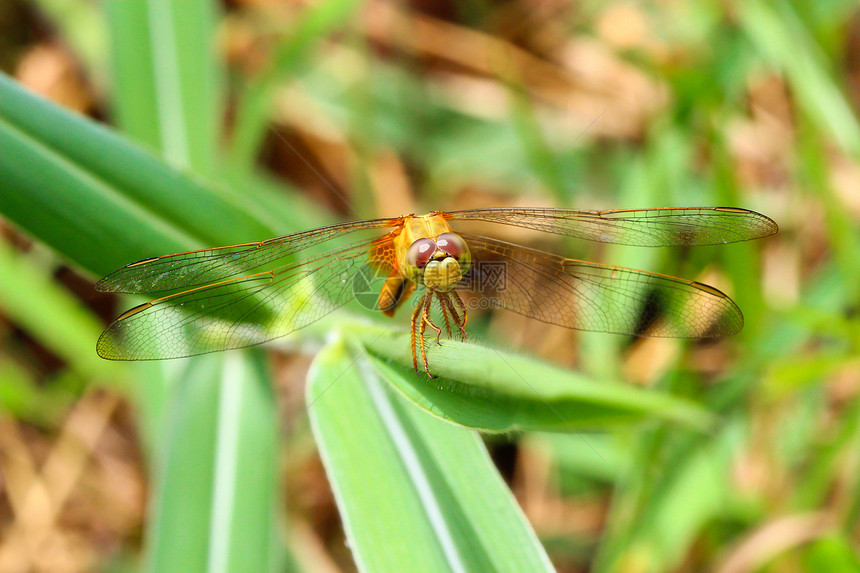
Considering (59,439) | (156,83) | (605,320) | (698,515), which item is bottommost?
(698,515)

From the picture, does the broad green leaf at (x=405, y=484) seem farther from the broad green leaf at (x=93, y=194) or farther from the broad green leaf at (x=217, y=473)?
the broad green leaf at (x=93, y=194)

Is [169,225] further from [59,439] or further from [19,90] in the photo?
[59,439]

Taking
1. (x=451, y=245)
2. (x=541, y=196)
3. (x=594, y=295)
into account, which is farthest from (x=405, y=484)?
(x=541, y=196)

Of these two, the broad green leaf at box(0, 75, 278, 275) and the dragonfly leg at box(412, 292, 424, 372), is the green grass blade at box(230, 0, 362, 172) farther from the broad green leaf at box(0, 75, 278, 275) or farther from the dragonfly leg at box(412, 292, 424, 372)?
the dragonfly leg at box(412, 292, 424, 372)

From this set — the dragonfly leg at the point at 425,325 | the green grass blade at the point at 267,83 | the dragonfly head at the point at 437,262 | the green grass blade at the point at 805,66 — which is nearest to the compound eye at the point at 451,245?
the dragonfly head at the point at 437,262

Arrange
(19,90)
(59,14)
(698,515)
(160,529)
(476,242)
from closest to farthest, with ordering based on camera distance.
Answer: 1. (19,90)
2. (160,529)
3. (476,242)
4. (698,515)
5. (59,14)

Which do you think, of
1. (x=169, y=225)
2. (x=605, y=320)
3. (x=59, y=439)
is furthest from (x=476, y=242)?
(x=59, y=439)

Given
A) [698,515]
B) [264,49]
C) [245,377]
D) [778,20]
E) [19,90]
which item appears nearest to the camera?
[19,90]
